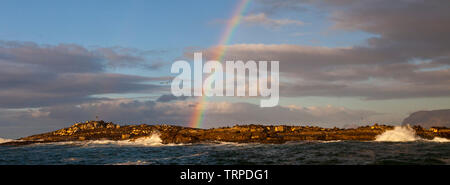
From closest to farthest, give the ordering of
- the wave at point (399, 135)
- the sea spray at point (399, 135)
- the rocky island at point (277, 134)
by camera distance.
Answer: the wave at point (399, 135)
the sea spray at point (399, 135)
the rocky island at point (277, 134)

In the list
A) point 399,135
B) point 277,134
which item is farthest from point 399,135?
point 277,134

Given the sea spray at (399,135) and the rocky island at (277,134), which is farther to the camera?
the rocky island at (277,134)

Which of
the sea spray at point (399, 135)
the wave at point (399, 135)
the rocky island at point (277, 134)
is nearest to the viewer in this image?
the wave at point (399, 135)

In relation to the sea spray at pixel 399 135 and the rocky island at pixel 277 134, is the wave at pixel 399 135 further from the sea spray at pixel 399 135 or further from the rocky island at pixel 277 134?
the rocky island at pixel 277 134

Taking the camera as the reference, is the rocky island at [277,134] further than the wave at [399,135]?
Yes

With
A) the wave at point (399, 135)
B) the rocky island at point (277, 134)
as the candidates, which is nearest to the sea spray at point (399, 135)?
the wave at point (399, 135)

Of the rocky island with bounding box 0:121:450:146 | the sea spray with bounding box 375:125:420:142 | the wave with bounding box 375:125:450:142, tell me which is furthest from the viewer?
the rocky island with bounding box 0:121:450:146

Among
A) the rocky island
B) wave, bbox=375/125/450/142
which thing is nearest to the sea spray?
wave, bbox=375/125/450/142

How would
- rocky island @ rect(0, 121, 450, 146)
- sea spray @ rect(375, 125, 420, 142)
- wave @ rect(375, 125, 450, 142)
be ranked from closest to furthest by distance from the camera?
wave @ rect(375, 125, 450, 142)
sea spray @ rect(375, 125, 420, 142)
rocky island @ rect(0, 121, 450, 146)

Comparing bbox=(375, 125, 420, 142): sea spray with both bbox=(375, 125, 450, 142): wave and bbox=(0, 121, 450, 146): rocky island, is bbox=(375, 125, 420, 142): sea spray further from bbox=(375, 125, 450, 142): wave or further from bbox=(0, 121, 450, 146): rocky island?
bbox=(0, 121, 450, 146): rocky island

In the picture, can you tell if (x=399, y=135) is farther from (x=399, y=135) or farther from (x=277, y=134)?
(x=277, y=134)

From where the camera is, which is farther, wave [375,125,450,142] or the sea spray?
the sea spray
